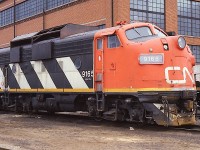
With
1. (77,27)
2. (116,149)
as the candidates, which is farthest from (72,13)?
(116,149)

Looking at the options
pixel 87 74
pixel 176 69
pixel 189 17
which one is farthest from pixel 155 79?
pixel 189 17

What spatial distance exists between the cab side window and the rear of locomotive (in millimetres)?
157

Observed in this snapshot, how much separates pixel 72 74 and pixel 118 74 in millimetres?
2408

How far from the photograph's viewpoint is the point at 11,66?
18109 millimetres

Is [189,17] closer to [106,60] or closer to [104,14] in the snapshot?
[104,14]

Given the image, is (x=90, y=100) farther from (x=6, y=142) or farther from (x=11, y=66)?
(x=11, y=66)

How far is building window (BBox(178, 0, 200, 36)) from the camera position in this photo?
115 ft

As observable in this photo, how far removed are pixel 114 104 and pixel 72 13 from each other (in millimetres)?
21558

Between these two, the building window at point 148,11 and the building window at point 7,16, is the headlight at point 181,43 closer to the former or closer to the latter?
the building window at point 148,11

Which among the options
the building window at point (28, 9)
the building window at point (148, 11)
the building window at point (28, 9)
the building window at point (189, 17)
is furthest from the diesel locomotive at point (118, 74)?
the building window at point (28, 9)

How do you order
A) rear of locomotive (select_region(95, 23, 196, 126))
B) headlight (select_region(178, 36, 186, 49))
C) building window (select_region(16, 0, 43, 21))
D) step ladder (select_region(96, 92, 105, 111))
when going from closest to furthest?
rear of locomotive (select_region(95, 23, 196, 126)) → headlight (select_region(178, 36, 186, 49)) → step ladder (select_region(96, 92, 105, 111)) → building window (select_region(16, 0, 43, 21))

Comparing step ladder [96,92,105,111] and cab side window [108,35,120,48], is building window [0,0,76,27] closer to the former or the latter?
cab side window [108,35,120,48]

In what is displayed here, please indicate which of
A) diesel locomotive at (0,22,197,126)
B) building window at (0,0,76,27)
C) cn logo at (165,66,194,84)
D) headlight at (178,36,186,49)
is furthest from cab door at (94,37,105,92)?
building window at (0,0,76,27)

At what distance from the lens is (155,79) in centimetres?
1168
